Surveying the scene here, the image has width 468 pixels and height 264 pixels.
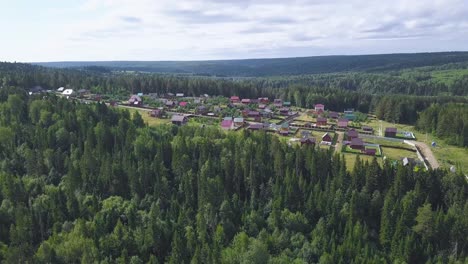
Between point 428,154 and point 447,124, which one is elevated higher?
point 447,124

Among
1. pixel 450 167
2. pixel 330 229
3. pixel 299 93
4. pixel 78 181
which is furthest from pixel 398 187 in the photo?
pixel 299 93

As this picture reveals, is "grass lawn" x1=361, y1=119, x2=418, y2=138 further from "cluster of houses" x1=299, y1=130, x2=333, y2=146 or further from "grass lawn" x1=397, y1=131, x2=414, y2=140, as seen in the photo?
"cluster of houses" x1=299, y1=130, x2=333, y2=146

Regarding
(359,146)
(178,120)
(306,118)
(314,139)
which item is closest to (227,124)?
(178,120)

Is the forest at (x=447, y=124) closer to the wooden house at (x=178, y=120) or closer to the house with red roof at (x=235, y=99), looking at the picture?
the house with red roof at (x=235, y=99)

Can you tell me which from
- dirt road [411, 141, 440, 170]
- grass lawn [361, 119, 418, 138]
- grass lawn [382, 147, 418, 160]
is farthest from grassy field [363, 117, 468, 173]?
grass lawn [382, 147, 418, 160]

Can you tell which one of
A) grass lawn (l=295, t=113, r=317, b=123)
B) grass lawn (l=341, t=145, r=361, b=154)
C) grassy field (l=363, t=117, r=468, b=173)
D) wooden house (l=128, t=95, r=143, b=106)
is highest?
wooden house (l=128, t=95, r=143, b=106)

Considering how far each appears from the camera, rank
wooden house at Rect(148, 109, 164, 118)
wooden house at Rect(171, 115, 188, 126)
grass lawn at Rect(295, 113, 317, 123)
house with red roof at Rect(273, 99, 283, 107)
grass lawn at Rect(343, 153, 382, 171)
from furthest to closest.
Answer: house with red roof at Rect(273, 99, 283, 107), grass lawn at Rect(295, 113, 317, 123), wooden house at Rect(148, 109, 164, 118), wooden house at Rect(171, 115, 188, 126), grass lawn at Rect(343, 153, 382, 171)

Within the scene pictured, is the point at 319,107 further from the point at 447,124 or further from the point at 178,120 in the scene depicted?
the point at 178,120
